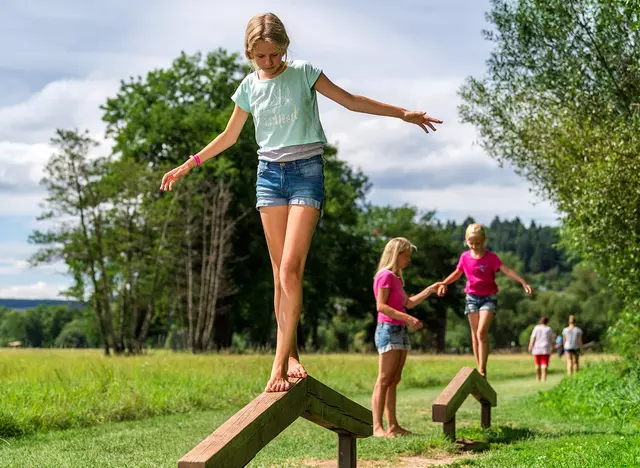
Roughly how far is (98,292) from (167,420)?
2292 centimetres

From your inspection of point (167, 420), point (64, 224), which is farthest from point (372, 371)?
point (64, 224)

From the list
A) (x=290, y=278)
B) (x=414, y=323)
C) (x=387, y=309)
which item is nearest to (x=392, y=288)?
(x=387, y=309)

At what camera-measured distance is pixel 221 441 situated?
5.02 metres

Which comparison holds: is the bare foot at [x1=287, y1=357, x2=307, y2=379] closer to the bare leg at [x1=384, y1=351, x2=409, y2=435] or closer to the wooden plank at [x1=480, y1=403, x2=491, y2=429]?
the bare leg at [x1=384, y1=351, x2=409, y2=435]

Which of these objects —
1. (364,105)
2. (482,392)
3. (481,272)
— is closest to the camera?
(364,105)

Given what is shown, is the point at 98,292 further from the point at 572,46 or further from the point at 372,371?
the point at 572,46

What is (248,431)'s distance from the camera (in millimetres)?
5281

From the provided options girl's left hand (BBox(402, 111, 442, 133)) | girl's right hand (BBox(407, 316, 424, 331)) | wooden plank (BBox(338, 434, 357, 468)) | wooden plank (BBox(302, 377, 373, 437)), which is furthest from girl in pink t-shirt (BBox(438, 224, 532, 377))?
girl's left hand (BBox(402, 111, 442, 133))

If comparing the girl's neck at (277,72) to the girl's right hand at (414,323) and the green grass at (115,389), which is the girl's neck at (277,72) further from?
the green grass at (115,389)

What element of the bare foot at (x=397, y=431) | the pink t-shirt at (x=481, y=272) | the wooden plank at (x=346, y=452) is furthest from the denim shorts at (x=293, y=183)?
the pink t-shirt at (x=481, y=272)

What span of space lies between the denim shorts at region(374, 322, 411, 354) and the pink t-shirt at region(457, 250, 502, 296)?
149cm

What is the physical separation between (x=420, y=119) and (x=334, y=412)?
232 cm

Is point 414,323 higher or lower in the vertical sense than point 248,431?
higher

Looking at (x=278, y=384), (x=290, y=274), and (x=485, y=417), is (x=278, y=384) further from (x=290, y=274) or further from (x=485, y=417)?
(x=485, y=417)
